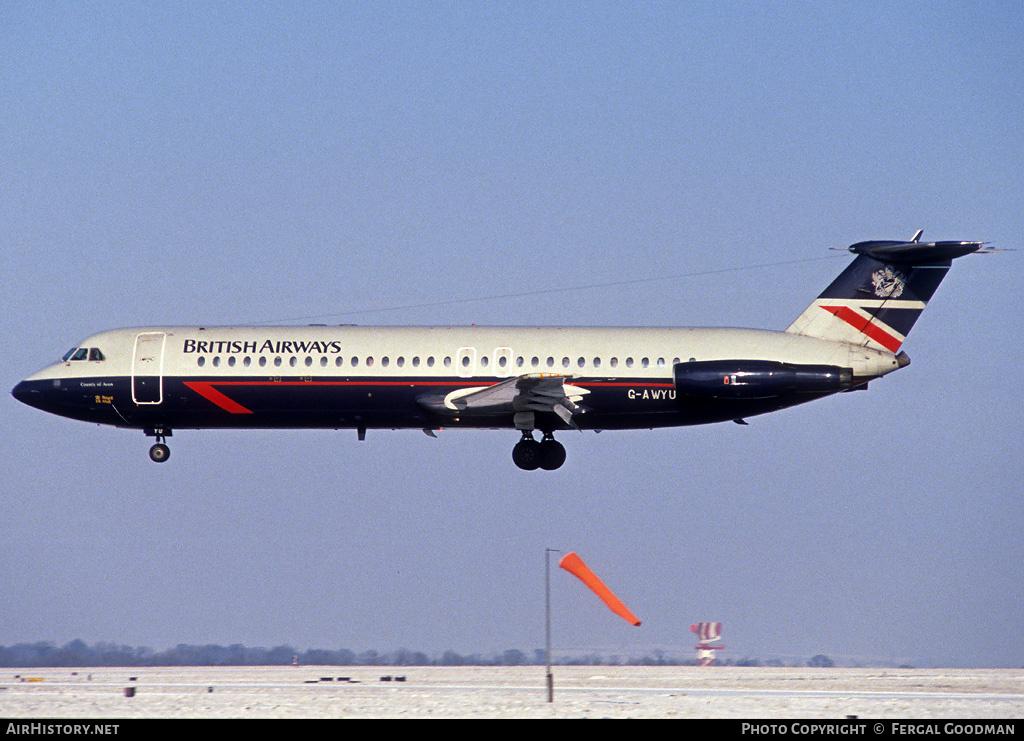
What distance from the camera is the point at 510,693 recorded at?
4238 cm

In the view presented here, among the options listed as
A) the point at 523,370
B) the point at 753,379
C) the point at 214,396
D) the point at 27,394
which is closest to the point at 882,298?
the point at 753,379

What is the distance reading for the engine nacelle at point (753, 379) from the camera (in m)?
44.3

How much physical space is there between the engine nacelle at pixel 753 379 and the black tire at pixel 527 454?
5.13m

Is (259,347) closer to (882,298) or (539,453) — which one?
(539,453)

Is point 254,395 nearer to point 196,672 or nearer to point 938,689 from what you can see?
point 196,672

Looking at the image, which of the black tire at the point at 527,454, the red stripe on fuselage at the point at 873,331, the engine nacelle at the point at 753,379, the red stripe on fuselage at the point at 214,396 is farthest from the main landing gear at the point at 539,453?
the red stripe on fuselage at the point at 873,331

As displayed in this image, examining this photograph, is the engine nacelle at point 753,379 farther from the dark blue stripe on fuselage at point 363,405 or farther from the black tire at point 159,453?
the black tire at point 159,453

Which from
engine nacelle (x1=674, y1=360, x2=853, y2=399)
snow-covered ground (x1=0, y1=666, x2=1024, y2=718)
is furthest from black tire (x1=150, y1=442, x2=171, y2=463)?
engine nacelle (x1=674, y1=360, x2=853, y2=399)

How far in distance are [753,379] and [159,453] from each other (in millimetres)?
19074

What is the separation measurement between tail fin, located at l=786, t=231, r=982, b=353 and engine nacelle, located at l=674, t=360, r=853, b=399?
7.34 ft

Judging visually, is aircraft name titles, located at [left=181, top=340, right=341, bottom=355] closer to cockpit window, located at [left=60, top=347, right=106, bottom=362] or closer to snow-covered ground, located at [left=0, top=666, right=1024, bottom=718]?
cockpit window, located at [left=60, top=347, right=106, bottom=362]

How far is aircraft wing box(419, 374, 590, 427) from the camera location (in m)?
44.3

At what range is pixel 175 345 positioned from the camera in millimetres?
46812
